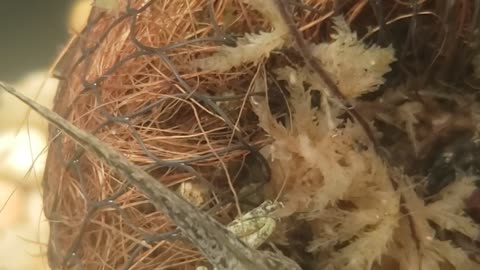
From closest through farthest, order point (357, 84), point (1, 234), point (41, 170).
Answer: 1. point (357, 84)
2. point (41, 170)
3. point (1, 234)

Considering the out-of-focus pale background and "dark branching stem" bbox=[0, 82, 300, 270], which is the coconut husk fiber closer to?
"dark branching stem" bbox=[0, 82, 300, 270]

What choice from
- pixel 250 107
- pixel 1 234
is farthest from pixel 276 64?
pixel 1 234

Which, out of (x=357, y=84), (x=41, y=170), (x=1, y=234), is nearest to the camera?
(x=357, y=84)

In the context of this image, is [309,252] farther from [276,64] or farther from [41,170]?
[41,170]

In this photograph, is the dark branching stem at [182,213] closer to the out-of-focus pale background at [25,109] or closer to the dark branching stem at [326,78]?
the dark branching stem at [326,78]

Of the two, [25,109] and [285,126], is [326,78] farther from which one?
[25,109]

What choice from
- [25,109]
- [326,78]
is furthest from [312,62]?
[25,109]

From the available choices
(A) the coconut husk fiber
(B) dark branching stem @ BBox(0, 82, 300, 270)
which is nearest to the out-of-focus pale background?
(A) the coconut husk fiber

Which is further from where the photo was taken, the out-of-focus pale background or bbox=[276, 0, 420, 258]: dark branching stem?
the out-of-focus pale background
